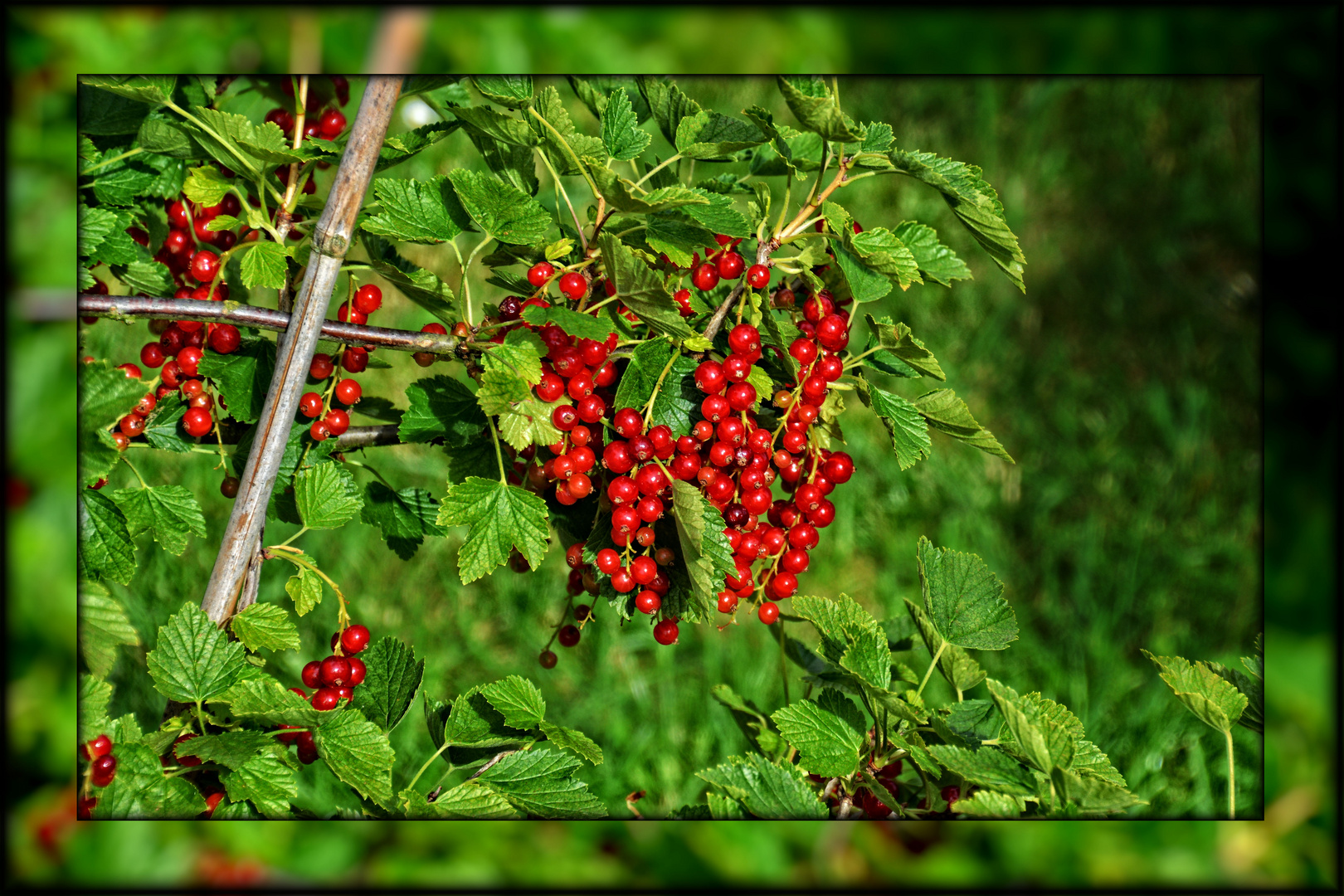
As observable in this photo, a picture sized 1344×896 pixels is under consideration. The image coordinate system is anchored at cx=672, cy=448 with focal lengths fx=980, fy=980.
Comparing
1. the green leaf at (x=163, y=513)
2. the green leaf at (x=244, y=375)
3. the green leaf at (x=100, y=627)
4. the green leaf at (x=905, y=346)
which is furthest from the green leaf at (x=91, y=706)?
the green leaf at (x=905, y=346)

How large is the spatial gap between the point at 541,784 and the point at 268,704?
221mm

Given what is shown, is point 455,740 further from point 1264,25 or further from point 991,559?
point 991,559

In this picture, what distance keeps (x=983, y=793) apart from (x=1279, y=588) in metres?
0.30

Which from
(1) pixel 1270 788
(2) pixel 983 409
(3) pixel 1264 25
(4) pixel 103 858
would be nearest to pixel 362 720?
(4) pixel 103 858

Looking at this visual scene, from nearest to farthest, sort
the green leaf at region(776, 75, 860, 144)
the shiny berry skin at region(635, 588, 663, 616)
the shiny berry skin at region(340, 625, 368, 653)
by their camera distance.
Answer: the green leaf at region(776, 75, 860, 144), the shiny berry skin at region(635, 588, 663, 616), the shiny berry skin at region(340, 625, 368, 653)

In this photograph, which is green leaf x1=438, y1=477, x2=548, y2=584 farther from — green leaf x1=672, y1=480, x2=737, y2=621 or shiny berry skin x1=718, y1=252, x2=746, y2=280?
shiny berry skin x1=718, y1=252, x2=746, y2=280

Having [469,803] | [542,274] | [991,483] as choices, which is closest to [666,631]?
[469,803]

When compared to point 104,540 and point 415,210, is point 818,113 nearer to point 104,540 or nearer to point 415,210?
point 415,210

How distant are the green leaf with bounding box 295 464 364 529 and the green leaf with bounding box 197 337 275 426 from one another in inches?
2.7

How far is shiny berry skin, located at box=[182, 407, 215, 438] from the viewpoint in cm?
83

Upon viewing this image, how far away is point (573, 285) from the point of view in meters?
0.73

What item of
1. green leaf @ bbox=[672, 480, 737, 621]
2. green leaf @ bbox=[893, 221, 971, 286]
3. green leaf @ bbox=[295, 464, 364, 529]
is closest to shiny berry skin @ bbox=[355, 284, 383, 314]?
green leaf @ bbox=[295, 464, 364, 529]

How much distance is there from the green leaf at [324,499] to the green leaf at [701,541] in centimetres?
30

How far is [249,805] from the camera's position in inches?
33.4
